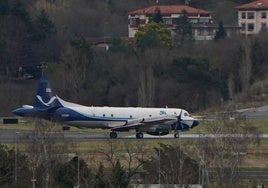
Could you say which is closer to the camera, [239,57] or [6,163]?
[6,163]

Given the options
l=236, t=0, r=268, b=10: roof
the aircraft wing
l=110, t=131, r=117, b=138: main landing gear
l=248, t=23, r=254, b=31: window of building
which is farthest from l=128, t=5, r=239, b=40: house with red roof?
l=110, t=131, r=117, b=138: main landing gear

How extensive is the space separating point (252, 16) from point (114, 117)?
2570 inches

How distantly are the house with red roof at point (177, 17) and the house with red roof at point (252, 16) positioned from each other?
3.07 m

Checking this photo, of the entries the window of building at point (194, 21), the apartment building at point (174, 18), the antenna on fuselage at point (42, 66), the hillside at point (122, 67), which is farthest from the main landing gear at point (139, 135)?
the window of building at point (194, 21)

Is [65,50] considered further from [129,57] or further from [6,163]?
[6,163]

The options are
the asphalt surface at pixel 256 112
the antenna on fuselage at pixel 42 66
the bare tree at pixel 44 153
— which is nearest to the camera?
the bare tree at pixel 44 153

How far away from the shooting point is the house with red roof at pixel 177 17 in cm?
15012

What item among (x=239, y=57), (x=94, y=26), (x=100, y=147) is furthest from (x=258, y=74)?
(x=100, y=147)

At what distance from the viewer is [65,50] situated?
406 feet

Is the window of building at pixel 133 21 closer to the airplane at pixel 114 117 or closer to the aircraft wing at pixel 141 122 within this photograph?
the airplane at pixel 114 117

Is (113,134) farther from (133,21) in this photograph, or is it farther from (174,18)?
(174,18)

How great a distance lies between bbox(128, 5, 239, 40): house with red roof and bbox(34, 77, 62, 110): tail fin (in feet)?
173

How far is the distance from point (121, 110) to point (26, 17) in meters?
37.6

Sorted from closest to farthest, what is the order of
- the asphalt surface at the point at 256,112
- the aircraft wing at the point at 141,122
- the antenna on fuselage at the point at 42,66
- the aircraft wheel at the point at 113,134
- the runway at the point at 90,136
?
the runway at the point at 90,136, the aircraft wheel at the point at 113,134, the aircraft wing at the point at 141,122, the asphalt surface at the point at 256,112, the antenna on fuselage at the point at 42,66
